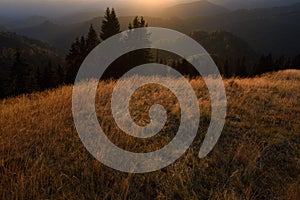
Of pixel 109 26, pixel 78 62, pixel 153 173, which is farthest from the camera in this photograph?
pixel 78 62

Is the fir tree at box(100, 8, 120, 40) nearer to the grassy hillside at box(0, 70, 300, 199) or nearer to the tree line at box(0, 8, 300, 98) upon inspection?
the tree line at box(0, 8, 300, 98)

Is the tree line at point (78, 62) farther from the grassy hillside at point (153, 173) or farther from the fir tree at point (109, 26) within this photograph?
the grassy hillside at point (153, 173)

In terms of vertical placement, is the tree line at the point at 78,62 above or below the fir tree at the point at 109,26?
below

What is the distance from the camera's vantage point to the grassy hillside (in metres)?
3.34

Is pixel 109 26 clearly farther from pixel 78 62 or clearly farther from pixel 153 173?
pixel 153 173

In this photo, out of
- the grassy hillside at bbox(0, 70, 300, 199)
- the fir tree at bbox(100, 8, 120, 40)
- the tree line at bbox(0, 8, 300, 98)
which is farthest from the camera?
the fir tree at bbox(100, 8, 120, 40)

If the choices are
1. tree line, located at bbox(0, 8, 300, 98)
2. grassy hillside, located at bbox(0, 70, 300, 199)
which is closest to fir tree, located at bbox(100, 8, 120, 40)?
tree line, located at bbox(0, 8, 300, 98)

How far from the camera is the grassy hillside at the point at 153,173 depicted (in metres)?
3.34

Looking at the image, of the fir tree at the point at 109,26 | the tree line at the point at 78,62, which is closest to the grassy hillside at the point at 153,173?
the tree line at the point at 78,62

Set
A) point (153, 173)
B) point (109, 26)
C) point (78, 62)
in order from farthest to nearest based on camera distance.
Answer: point (78, 62), point (109, 26), point (153, 173)

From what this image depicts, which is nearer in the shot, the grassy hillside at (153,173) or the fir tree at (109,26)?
the grassy hillside at (153,173)

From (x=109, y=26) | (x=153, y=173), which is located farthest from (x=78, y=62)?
(x=153, y=173)

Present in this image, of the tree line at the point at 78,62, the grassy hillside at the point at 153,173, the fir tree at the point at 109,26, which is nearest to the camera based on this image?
the grassy hillside at the point at 153,173

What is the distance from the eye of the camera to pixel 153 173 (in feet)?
12.4
